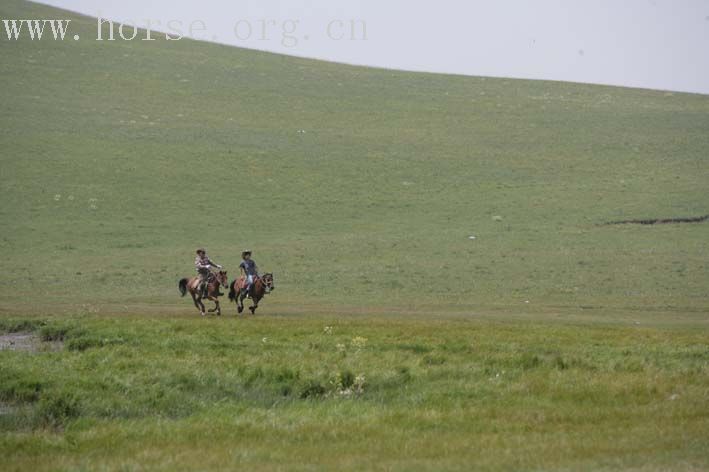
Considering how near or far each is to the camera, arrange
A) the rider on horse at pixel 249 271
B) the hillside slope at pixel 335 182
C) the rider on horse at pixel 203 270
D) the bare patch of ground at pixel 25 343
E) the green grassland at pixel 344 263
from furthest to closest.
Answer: the hillside slope at pixel 335 182 → the rider on horse at pixel 203 270 → the rider on horse at pixel 249 271 → the bare patch of ground at pixel 25 343 → the green grassland at pixel 344 263

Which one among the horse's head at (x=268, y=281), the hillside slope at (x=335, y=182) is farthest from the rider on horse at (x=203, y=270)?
the hillside slope at (x=335, y=182)

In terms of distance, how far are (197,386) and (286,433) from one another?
3277mm

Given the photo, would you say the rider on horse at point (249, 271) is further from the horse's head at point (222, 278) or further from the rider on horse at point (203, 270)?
the rider on horse at point (203, 270)

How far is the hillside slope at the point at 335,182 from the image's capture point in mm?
44875

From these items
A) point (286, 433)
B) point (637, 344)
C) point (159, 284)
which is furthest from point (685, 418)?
point (159, 284)

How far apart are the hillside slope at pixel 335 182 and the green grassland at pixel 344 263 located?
240 millimetres

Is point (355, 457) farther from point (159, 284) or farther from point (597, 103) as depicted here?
point (597, 103)

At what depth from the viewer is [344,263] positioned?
1929 inches

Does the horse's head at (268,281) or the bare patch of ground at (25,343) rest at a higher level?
the horse's head at (268,281)

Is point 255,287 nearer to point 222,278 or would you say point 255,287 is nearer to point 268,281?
point 268,281

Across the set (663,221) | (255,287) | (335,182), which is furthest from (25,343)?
(335,182)

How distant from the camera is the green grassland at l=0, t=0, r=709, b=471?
15180 mm

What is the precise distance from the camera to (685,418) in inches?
594

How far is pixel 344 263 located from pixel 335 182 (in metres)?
16.9
